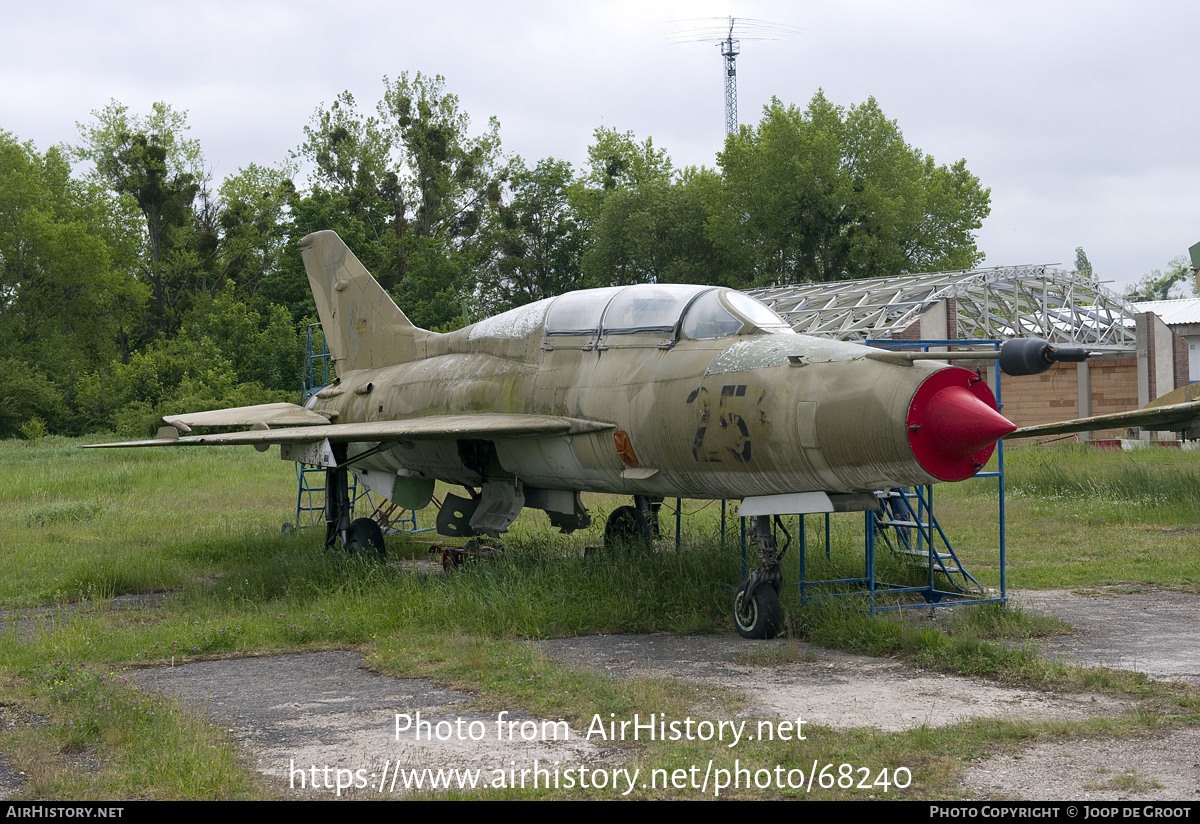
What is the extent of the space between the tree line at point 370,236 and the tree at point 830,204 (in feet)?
0.36

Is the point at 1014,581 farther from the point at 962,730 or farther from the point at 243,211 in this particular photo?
the point at 243,211

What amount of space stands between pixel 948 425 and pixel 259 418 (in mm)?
9732

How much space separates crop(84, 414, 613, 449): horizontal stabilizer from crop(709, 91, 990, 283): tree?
43.4 meters

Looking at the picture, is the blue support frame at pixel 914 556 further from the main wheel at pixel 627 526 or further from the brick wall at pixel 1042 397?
the brick wall at pixel 1042 397

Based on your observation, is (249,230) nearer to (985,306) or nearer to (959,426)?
(985,306)

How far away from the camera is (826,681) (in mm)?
7457

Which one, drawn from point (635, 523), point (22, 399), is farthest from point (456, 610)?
point (22, 399)

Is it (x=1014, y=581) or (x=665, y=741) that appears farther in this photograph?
(x=1014, y=581)

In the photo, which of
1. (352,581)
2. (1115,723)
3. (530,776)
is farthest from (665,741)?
(352,581)

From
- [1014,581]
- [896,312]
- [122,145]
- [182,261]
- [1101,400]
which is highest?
[122,145]

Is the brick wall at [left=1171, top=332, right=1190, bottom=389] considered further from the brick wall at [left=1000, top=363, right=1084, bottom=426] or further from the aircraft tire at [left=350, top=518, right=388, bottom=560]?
the aircraft tire at [left=350, top=518, right=388, bottom=560]

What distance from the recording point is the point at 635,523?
44.2ft

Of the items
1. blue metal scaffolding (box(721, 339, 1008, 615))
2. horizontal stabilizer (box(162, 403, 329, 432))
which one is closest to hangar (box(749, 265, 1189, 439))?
horizontal stabilizer (box(162, 403, 329, 432))

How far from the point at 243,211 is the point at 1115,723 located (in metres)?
62.7
